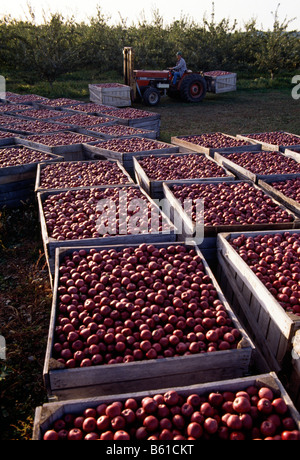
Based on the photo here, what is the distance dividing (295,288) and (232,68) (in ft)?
102

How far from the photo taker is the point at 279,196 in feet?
18.1

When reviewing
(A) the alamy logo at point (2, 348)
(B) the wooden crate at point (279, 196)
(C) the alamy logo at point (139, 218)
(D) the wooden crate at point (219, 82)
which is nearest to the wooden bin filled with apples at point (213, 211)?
(C) the alamy logo at point (139, 218)

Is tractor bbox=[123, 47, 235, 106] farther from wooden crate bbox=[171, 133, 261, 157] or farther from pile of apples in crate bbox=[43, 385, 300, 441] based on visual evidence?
pile of apples in crate bbox=[43, 385, 300, 441]

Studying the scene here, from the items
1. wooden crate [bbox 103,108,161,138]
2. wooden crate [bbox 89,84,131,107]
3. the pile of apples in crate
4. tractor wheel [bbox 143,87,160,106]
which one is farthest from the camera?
tractor wheel [bbox 143,87,160,106]

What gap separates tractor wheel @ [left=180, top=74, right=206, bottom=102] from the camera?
19141mm

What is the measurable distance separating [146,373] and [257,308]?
134 centimetres

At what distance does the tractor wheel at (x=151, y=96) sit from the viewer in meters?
18.0

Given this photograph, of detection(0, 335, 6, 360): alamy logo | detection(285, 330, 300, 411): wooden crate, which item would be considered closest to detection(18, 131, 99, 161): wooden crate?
detection(0, 335, 6, 360): alamy logo

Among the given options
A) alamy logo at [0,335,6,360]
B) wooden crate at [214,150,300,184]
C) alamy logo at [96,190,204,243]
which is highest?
wooden crate at [214,150,300,184]

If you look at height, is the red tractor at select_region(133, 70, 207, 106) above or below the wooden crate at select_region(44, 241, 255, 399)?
above

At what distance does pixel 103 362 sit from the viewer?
2.77 metres

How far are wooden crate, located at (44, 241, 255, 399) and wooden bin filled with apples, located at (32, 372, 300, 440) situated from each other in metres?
0.29

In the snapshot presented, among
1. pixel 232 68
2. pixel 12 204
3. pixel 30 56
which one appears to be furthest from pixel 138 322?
pixel 232 68
